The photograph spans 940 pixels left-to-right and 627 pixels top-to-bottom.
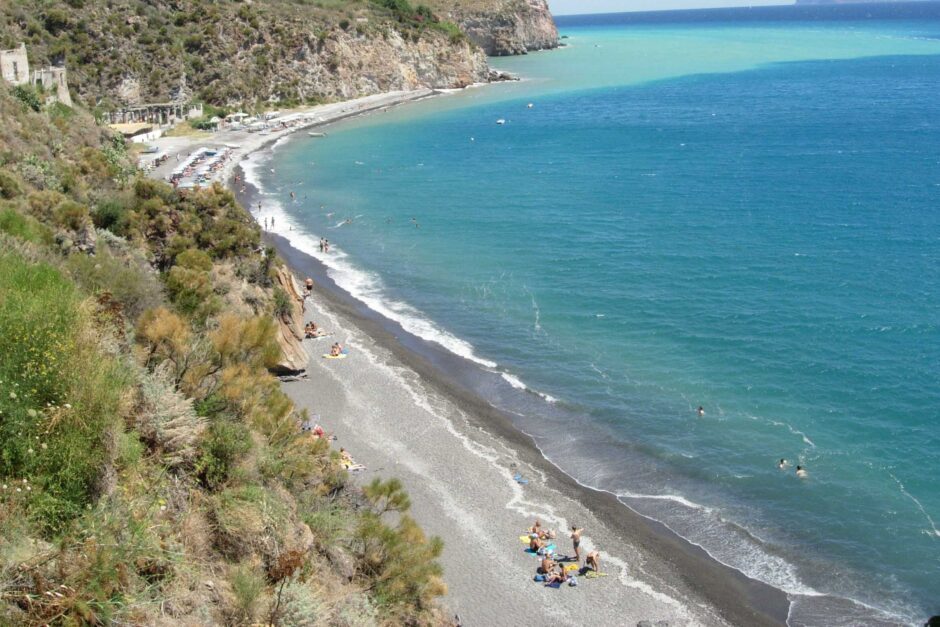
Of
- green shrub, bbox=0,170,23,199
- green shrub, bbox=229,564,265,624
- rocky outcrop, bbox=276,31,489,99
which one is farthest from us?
rocky outcrop, bbox=276,31,489,99

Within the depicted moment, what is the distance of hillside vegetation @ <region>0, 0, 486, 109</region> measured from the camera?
78312 millimetres

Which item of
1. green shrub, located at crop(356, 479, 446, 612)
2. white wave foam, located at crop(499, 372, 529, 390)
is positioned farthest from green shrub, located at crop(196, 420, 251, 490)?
white wave foam, located at crop(499, 372, 529, 390)

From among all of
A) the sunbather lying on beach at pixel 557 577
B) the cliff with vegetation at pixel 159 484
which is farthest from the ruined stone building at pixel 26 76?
the sunbather lying on beach at pixel 557 577

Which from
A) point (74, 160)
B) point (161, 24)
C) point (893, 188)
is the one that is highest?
point (161, 24)

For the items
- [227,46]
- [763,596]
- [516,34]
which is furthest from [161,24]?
[516,34]

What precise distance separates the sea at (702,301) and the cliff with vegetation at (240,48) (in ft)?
51.7

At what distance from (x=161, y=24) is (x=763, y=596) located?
293 ft

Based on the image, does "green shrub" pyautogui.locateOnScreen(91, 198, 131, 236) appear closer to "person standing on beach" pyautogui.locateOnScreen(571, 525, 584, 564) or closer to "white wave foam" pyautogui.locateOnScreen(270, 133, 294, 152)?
"person standing on beach" pyautogui.locateOnScreen(571, 525, 584, 564)

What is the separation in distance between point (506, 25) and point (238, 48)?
93.9 metres

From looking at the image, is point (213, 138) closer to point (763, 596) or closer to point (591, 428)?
point (591, 428)

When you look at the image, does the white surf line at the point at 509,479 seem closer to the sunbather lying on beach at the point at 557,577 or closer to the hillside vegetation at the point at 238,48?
the sunbather lying on beach at the point at 557,577

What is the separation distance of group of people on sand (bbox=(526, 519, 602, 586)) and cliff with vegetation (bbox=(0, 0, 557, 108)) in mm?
52373

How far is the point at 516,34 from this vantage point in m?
182

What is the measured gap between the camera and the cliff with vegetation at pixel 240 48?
78.4 m
